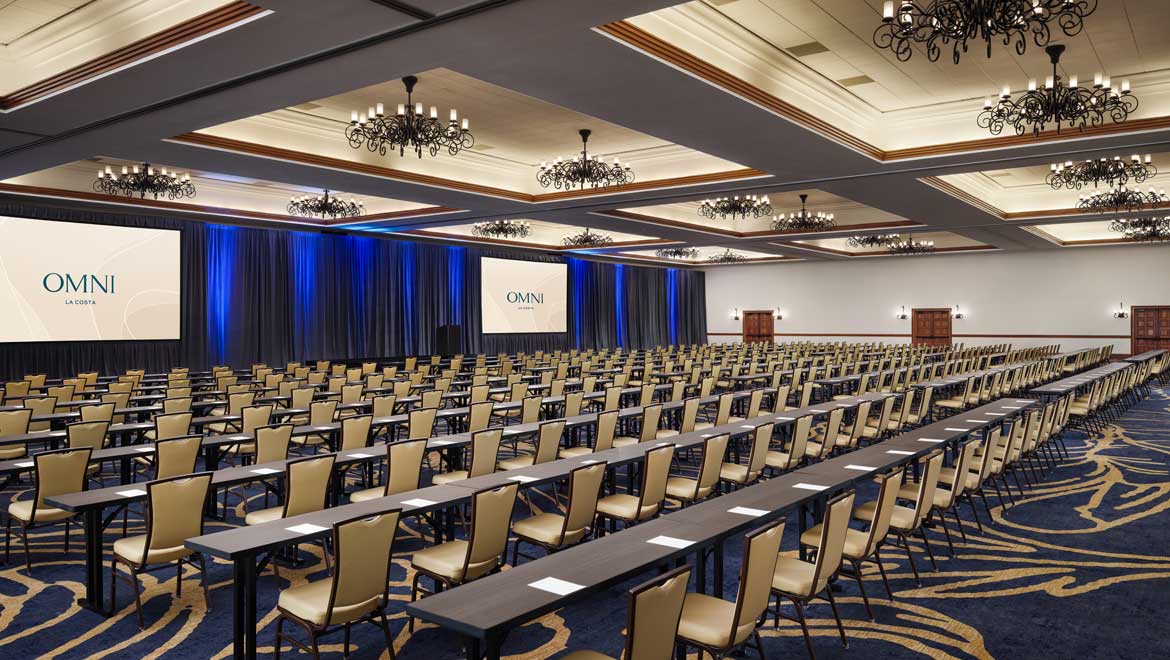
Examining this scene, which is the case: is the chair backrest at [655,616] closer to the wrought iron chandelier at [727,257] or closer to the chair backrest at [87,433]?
the chair backrest at [87,433]

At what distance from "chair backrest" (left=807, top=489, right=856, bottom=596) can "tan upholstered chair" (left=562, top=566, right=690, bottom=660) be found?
1.25m

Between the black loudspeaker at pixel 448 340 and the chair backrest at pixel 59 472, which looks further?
the black loudspeaker at pixel 448 340

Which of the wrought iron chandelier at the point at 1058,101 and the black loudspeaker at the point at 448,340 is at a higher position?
the wrought iron chandelier at the point at 1058,101

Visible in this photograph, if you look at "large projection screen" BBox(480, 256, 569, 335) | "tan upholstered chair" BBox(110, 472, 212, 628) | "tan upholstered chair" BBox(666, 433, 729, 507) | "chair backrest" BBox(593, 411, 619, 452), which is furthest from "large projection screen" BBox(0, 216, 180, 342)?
"tan upholstered chair" BBox(666, 433, 729, 507)

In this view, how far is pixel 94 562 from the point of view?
15.7 ft

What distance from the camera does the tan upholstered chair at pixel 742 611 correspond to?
10.9 ft

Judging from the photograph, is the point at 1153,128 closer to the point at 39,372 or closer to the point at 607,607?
the point at 607,607

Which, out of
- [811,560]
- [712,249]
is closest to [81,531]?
[811,560]

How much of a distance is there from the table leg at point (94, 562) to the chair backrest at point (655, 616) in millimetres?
3688

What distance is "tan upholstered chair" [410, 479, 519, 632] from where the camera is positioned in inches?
165

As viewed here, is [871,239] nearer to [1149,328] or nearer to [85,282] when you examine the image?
[1149,328]

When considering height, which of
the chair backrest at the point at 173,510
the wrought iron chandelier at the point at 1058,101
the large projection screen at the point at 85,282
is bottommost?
the chair backrest at the point at 173,510

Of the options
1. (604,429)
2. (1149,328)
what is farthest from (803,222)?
(1149,328)

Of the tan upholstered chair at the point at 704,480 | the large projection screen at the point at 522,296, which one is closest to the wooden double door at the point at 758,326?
the large projection screen at the point at 522,296
